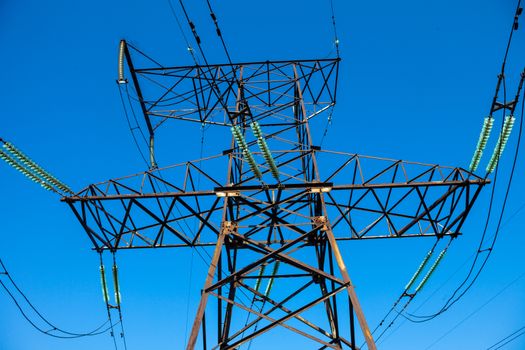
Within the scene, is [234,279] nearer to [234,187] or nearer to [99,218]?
[234,187]

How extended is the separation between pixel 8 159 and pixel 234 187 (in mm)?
4872

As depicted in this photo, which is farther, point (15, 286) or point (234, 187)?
point (234, 187)

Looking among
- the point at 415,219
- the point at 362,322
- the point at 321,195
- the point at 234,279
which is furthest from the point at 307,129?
the point at 362,322

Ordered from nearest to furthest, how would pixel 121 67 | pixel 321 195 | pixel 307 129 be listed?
pixel 321 195 → pixel 307 129 → pixel 121 67

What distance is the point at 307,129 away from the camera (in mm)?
11359

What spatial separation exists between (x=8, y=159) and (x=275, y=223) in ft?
20.2

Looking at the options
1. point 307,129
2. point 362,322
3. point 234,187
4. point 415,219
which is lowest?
point 362,322

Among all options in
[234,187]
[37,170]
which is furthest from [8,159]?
[234,187]

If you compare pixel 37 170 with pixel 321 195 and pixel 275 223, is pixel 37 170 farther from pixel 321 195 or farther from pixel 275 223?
pixel 321 195

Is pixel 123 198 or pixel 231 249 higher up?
pixel 123 198

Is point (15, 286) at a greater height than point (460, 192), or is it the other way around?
point (460, 192)

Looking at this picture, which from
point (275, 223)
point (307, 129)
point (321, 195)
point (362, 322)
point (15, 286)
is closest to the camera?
point (362, 322)

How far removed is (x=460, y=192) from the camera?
9.83 meters

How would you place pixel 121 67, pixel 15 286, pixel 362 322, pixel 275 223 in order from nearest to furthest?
pixel 362 322 < pixel 15 286 < pixel 275 223 < pixel 121 67
